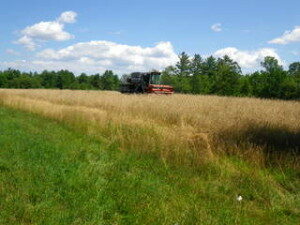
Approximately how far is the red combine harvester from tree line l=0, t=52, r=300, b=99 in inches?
166

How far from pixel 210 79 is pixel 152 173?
53.7 m

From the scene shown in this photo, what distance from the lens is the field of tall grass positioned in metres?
5.23

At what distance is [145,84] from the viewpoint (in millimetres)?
30141

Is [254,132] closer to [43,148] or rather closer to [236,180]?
[236,180]

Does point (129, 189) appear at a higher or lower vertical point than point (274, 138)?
lower

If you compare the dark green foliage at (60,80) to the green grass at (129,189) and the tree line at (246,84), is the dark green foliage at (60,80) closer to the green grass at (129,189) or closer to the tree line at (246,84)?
the tree line at (246,84)

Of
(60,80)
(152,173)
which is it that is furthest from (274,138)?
(60,80)

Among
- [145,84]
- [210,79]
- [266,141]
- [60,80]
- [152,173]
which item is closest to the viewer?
[152,173]

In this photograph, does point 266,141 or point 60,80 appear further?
point 60,80

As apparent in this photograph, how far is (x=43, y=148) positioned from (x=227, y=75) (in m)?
40.3

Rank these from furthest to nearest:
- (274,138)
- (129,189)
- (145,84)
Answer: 1. (145,84)
2. (274,138)
3. (129,189)

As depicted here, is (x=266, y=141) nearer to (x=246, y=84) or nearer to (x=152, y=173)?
(x=152, y=173)

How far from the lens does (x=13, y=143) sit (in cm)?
865

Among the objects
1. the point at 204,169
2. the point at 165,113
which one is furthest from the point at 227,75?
the point at 204,169
